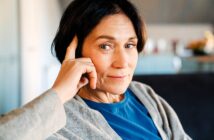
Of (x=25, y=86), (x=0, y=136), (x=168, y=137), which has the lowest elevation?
(x=25, y=86)

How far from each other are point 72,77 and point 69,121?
0.52ft

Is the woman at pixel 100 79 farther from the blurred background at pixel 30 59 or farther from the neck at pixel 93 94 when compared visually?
the blurred background at pixel 30 59

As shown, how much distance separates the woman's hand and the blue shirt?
6.0 inches

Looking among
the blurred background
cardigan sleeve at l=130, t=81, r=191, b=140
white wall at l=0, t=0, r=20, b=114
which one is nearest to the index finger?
cardigan sleeve at l=130, t=81, r=191, b=140

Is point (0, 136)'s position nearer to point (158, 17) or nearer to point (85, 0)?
point (85, 0)

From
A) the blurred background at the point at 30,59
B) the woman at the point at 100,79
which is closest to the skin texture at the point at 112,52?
the woman at the point at 100,79

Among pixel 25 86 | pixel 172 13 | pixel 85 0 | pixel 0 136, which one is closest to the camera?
pixel 0 136

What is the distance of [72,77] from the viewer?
2.91 ft

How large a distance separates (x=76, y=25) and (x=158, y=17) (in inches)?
267

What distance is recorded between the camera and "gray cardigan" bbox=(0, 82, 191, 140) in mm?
761

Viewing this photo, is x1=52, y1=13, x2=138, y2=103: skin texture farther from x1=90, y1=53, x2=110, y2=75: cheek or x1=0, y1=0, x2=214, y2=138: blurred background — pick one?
x1=0, y1=0, x2=214, y2=138: blurred background

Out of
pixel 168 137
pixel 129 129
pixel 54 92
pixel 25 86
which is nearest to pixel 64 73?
pixel 54 92

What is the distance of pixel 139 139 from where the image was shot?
1.11 meters

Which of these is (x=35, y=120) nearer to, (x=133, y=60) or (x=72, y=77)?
(x=72, y=77)
